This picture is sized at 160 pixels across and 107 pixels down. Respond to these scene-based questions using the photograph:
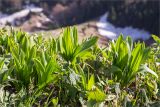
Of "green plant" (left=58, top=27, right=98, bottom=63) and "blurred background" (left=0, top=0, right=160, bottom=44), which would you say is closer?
"green plant" (left=58, top=27, right=98, bottom=63)

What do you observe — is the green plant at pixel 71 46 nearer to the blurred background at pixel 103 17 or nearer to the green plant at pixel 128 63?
the green plant at pixel 128 63

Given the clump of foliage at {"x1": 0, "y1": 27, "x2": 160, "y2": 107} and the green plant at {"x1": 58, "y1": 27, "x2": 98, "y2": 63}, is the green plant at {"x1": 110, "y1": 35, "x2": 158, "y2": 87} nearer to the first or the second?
the clump of foliage at {"x1": 0, "y1": 27, "x2": 160, "y2": 107}

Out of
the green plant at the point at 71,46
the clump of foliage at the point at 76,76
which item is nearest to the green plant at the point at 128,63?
the clump of foliage at the point at 76,76

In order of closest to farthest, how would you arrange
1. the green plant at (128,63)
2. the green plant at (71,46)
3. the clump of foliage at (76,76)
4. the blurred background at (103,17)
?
the clump of foliage at (76,76) → the green plant at (128,63) → the green plant at (71,46) → the blurred background at (103,17)

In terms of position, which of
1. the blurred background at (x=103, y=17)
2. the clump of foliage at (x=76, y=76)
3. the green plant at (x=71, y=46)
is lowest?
the clump of foliage at (x=76, y=76)

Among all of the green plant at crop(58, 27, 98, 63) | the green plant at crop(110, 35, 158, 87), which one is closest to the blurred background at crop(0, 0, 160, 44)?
the green plant at crop(58, 27, 98, 63)

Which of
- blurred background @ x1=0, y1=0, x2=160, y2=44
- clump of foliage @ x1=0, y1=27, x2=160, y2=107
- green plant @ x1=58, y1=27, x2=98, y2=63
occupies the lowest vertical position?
clump of foliage @ x1=0, y1=27, x2=160, y2=107
